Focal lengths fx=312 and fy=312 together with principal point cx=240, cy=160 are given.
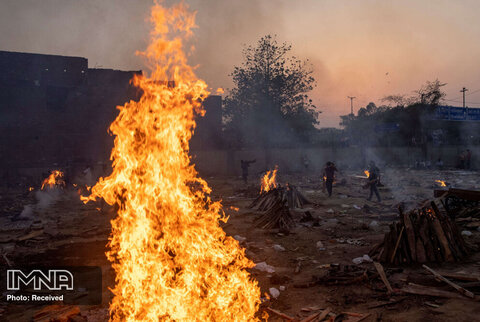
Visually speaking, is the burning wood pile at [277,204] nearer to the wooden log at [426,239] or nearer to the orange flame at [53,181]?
the wooden log at [426,239]

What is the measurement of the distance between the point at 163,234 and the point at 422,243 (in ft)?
18.0

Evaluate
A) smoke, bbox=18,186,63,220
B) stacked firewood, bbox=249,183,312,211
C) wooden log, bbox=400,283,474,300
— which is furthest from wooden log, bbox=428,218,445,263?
smoke, bbox=18,186,63,220

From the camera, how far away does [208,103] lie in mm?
30828

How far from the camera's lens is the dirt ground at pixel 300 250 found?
5039mm

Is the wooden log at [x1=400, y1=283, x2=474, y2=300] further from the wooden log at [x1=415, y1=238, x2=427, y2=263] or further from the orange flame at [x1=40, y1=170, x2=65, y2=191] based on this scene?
the orange flame at [x1=40, y1=170, x2=65, y2=191]

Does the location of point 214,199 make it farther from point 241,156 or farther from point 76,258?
point 241,156

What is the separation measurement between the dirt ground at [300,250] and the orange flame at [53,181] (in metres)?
1.21

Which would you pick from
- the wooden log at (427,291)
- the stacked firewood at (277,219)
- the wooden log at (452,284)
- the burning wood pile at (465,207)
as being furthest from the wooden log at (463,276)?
the stacked firewood at (277,219)

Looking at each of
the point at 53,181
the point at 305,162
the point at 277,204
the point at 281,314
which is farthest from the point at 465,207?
the point at 53,181

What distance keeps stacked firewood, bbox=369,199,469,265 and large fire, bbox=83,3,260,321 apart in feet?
10.9

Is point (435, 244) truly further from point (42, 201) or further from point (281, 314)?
point (42, 201)

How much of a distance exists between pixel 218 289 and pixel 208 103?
2716cm

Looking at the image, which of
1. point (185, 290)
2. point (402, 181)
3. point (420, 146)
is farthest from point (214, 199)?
point (420, 146)

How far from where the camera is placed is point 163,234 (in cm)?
499
